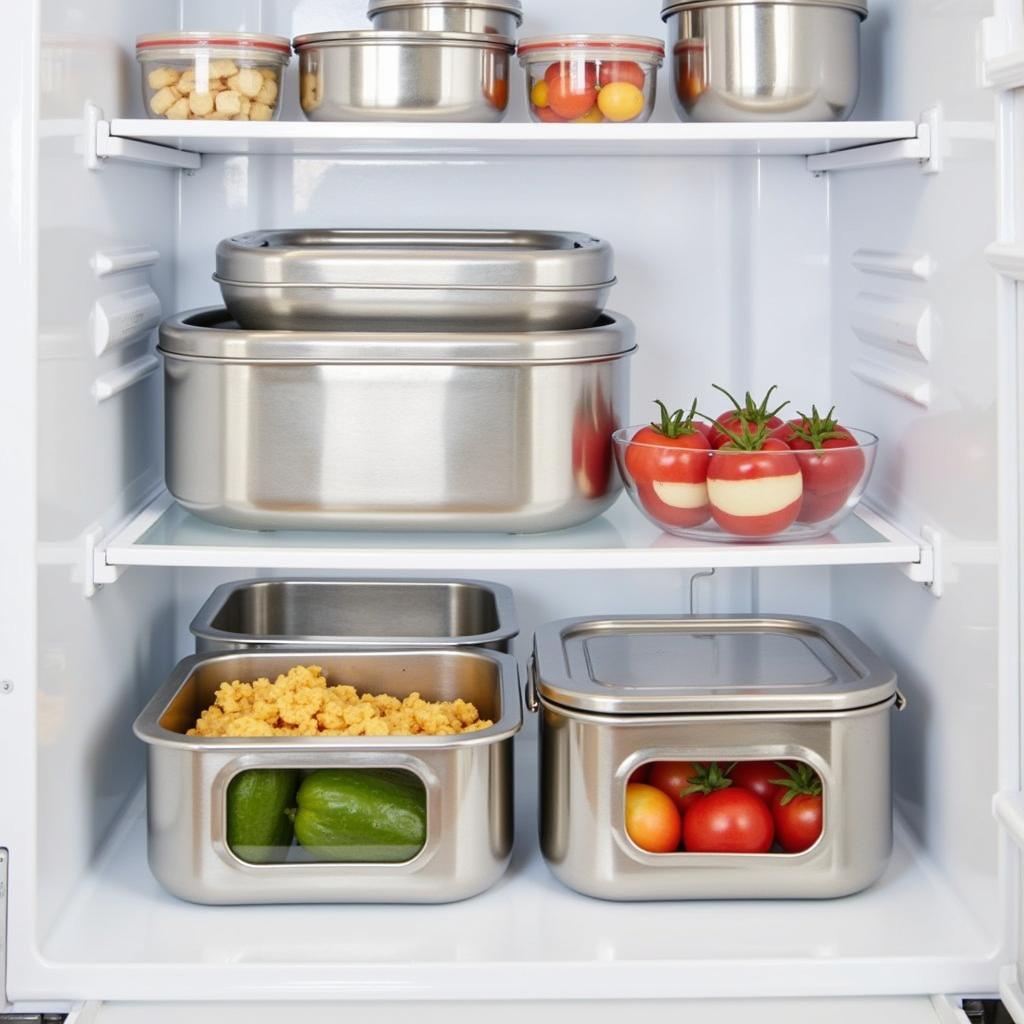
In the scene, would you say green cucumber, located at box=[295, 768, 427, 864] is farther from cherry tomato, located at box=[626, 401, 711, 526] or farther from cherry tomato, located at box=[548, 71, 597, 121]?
cherry tomato, located at box=[548, 71, 597, 121]

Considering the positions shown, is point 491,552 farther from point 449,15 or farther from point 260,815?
point 449,15

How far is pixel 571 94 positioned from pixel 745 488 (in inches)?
15.3

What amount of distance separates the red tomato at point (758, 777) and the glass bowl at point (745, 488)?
0.75 ft

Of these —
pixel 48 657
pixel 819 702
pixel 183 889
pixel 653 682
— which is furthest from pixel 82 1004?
pixel 819 702

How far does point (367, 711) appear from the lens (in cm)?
145

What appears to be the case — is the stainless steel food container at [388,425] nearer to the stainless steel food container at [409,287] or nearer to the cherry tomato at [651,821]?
the stainless steel food container at [409,287]

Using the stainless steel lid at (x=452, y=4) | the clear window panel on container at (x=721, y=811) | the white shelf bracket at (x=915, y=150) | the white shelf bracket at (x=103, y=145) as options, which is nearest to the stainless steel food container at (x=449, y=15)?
the stainless steel lid at (x=452, y=4)

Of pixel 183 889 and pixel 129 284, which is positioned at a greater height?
pixel 129 284

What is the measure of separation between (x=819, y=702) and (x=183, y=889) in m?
0.59

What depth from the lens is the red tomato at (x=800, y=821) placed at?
1406 mm

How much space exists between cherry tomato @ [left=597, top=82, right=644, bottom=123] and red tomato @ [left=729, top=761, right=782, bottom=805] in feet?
2.03

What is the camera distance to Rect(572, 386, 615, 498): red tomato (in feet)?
4.64

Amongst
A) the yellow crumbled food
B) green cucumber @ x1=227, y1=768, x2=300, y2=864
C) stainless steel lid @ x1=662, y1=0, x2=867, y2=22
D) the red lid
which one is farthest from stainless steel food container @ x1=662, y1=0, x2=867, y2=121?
green cucumber @ x1=227, y1=768, x2=300, y2=864

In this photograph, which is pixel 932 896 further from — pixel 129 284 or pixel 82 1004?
pixel 129 284
